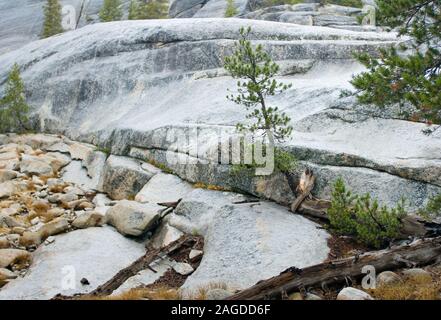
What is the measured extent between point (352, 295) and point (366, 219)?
3716mm

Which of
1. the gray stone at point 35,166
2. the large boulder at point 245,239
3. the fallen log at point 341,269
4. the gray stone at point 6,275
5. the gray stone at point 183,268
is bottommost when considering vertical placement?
the gray stone at point 35,166

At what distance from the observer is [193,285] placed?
44.5 feet

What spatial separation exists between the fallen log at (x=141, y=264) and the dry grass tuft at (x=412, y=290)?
7788 mm

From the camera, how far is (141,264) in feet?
52.8

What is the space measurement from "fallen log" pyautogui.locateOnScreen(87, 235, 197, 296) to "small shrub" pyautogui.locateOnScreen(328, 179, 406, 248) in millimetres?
5776

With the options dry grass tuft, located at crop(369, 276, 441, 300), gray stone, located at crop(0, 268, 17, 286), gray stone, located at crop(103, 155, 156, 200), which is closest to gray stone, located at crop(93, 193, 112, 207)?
gray stone, located at crop(103, 155, 156, 200)

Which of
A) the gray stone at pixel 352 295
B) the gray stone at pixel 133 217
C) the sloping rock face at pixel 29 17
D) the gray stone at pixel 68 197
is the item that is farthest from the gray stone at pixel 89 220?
the sloping rock face at pixel 29 17

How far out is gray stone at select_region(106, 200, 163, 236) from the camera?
18.3m

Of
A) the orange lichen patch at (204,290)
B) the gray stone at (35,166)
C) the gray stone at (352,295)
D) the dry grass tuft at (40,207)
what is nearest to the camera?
the gray stone at (352,295)

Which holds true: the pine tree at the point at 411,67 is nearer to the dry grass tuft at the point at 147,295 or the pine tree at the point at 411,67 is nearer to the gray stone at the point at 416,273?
the gray stone at the point at 416,273

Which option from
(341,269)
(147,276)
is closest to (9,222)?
(147,276)

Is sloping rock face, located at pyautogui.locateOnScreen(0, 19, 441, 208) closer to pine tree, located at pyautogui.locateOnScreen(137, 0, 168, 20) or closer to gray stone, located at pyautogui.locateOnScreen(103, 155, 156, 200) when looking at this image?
gray stone, located at pyautogui.locateOnScreen(103, 155, 156, 200)

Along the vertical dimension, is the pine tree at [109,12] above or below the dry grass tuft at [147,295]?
above

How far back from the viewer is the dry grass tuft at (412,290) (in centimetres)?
1057
